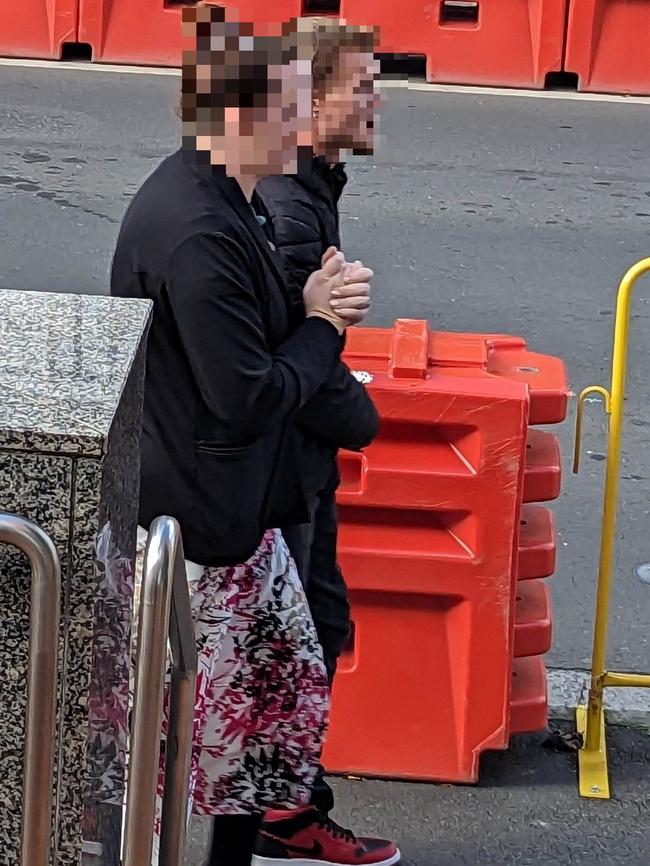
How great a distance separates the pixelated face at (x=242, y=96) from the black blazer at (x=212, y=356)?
6 cm

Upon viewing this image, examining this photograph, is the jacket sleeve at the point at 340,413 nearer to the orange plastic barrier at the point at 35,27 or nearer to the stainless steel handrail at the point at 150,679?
the stainless steel handrail at the point at 150,679

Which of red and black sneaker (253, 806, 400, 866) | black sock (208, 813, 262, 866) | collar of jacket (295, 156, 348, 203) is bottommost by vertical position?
red and black sneaker (253, 806, 400, 866)

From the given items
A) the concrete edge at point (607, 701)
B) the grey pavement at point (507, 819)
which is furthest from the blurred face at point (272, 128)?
the concrete edge at point (607, 701)

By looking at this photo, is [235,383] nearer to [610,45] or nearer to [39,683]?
[39,683]

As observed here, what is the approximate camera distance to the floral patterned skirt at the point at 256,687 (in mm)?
2797

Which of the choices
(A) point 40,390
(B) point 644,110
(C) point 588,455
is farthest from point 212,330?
(B) point 644,110

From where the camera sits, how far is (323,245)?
2996 mm

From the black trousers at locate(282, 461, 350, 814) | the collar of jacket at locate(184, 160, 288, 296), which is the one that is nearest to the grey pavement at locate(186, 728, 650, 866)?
the black trousers at locate(282, 461, 350, 814)

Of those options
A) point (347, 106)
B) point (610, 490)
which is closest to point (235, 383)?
point (347, 106)

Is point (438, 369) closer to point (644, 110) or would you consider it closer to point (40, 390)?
point (40, 390)

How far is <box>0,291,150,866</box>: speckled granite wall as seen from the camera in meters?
1.80

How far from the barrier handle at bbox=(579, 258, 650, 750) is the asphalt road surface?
0.53m

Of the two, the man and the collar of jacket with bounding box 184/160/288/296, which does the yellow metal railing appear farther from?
the collar of jacket with bounding box 184/160/288/296

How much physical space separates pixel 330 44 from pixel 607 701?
2.06m
